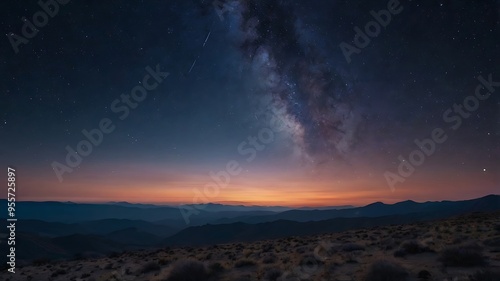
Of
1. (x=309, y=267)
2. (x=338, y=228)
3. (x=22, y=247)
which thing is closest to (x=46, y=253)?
(x=22, y=247)

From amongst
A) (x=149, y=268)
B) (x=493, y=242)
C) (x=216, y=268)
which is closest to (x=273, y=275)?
(x=216, y=268)

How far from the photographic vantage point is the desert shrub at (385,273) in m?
8.97

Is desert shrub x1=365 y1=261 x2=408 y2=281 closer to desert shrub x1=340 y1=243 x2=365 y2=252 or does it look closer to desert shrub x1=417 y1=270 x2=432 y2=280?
desert shrub x1=417 y1=270 x2=432 y2=280

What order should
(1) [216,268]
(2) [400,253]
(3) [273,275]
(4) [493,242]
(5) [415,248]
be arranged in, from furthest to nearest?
1. (1) [216,268]
2. (4) [493,242]
3. (5) [415,248]
4. (2) [400,253]
5. (3) [273,275]

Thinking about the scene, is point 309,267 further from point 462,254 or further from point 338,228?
point 338,228

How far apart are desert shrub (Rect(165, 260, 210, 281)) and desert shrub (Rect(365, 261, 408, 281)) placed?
22.4 feet

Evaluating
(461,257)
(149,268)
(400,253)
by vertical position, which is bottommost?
(149,268)

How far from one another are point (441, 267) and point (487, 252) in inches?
145

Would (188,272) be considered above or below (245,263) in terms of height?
above

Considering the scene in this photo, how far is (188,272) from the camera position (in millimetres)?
12281

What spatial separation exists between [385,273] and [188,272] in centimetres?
763

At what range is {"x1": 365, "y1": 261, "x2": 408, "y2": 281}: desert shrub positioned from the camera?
897 centimetres

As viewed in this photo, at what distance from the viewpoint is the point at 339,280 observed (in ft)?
34.0

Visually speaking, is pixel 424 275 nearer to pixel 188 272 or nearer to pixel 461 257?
pixel 461 257
